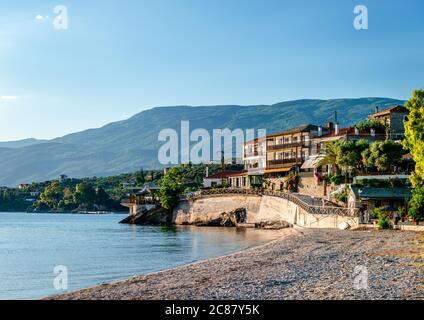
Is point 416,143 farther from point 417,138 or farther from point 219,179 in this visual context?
point 219,179

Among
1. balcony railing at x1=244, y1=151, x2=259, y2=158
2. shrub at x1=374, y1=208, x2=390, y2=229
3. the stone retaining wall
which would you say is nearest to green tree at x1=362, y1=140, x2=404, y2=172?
the stone retaining wall

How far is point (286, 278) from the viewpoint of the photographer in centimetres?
2519

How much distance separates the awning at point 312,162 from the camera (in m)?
81.7

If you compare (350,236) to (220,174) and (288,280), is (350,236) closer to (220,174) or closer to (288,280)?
(288,280)

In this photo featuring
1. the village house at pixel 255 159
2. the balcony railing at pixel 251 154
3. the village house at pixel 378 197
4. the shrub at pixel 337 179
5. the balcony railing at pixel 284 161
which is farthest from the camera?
the balcony railing at pixel 251 154

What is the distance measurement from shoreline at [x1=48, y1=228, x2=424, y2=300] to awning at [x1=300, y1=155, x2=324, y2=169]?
42.7 m

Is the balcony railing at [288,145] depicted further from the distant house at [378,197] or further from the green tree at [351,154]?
the distant house at [378,197]

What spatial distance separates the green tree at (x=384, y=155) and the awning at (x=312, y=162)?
34.5ft

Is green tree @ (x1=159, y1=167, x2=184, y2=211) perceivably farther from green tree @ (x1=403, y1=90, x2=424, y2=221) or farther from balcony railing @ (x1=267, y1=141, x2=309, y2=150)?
green tree @ (x1=403, y1=90, x2=424, y2=221)

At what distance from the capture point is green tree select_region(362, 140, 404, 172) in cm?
6925

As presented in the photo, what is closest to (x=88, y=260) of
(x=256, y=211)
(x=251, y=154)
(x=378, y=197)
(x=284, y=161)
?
(x=378, y=197)

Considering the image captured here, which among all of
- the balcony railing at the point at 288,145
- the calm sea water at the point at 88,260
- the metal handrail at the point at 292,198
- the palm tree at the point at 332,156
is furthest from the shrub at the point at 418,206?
the balcony railing at the point at 288,145

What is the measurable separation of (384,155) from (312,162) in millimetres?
16280
